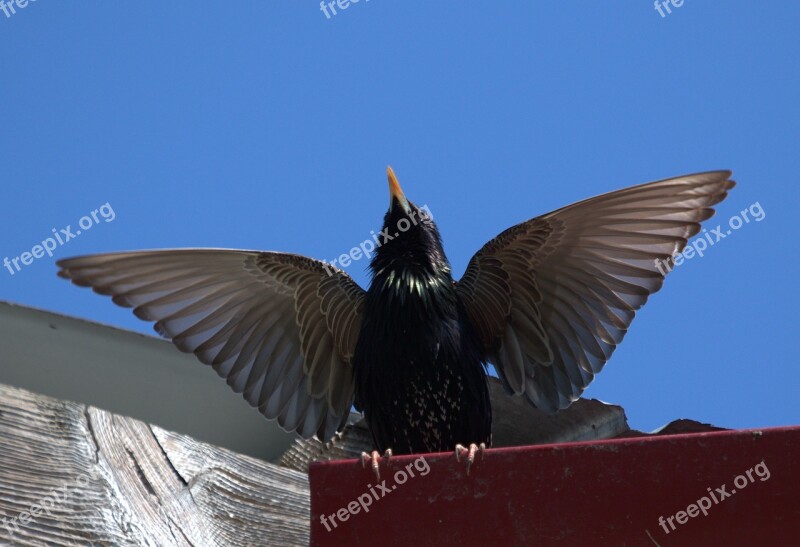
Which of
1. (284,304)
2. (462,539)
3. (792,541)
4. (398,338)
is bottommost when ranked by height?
(792,541)

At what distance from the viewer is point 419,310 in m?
4.25

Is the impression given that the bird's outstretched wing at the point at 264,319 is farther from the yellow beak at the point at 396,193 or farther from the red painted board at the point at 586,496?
the red painted board at the point at 586,496

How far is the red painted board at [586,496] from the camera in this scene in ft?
8.01

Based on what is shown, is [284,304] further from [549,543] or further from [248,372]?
[549,543]

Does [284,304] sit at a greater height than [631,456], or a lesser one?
greater

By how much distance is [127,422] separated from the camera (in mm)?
3188

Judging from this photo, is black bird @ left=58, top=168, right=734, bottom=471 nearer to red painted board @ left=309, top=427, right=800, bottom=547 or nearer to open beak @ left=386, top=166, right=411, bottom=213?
open beak @ left=386, top=166, right=411, bottom=213

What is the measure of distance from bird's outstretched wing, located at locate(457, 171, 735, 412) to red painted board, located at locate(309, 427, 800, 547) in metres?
1.77

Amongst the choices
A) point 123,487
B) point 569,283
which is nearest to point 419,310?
point 569,283

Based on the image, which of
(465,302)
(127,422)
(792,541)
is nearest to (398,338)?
(465,302)

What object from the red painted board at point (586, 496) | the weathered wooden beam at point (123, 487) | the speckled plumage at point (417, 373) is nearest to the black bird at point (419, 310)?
the speckled plumage at point (417, 373)

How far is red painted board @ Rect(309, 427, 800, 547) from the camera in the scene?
2441mm

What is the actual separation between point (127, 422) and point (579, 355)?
6.08 ft

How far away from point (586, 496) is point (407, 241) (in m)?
2.17
